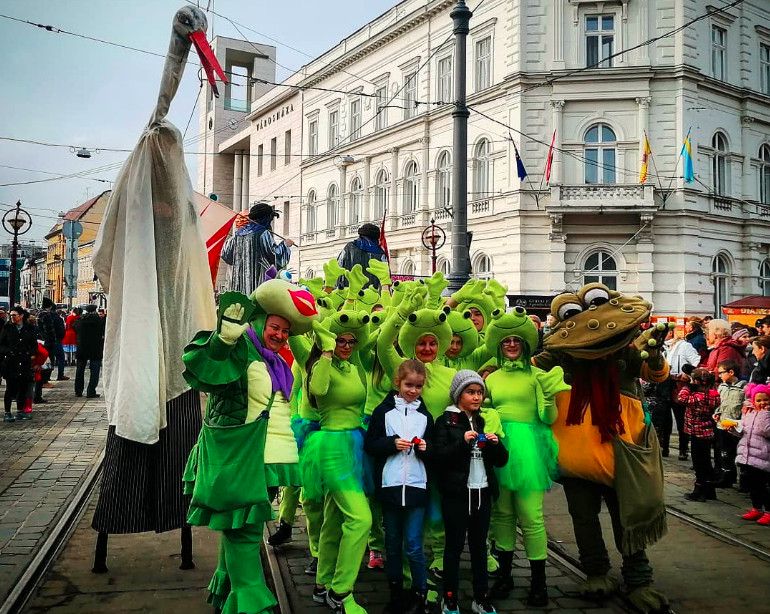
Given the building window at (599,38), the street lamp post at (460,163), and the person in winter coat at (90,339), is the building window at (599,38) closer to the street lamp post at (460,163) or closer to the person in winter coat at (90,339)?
the street lamp post at (460,163)

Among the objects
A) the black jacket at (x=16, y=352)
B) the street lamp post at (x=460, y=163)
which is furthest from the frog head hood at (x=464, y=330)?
the black jacket at (x=16, y=352)

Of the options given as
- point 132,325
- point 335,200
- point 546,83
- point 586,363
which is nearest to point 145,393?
point 132,325

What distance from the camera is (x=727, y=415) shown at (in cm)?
768

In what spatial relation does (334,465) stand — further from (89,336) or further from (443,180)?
(443,180)

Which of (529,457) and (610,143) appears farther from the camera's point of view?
(610,143)

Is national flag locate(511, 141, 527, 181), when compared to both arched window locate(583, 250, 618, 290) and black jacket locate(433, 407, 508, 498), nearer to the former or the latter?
arched window locate(583, 250, 618, 290)

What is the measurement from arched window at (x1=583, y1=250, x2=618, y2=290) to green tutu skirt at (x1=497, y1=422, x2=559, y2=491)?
21025 mm

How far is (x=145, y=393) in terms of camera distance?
15.0ft

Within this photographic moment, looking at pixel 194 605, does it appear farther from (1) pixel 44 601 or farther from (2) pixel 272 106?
(2) pixel 272 106

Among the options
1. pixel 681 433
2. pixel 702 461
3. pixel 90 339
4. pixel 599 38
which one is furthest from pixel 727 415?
pixel 599 38

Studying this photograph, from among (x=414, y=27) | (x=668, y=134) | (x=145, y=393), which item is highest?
(x=414, y=27)

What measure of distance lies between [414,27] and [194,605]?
30014mm

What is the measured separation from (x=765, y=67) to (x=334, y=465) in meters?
30.3

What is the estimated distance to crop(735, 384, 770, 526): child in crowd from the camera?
662 cm
